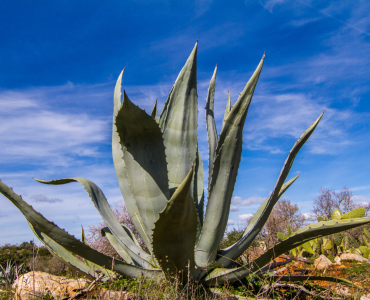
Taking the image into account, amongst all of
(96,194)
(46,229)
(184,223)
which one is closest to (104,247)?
(96,194)

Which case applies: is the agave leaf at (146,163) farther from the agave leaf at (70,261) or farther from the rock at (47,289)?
the rock at (47,289)

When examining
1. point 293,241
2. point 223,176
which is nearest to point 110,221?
point 223,176

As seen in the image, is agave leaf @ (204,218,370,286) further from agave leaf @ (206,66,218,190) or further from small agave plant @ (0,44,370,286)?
agave leaf @ (206,66,218,190)

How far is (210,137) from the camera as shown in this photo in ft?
9.37

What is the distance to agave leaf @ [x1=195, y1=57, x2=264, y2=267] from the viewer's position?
7.20 feet

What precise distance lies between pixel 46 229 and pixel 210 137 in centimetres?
169

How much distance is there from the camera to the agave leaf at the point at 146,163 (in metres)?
2.27

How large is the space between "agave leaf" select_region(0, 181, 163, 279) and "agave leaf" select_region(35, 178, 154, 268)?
0.76 ft

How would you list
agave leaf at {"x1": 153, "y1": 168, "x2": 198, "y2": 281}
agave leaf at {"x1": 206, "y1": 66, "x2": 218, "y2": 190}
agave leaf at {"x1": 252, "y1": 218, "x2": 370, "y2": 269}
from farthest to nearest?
agave leaf at {"x1": 206, "y1": 66, "x2": 218, "y2": 190} < agave leaf at {"x1": 252, "y1": 218, "x2": 370, "y2": 269} < agave leaf at {"x1": 153, "y1": 168, "x2": 198, "y2": 281}

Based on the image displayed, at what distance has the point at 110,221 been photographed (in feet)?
9.97

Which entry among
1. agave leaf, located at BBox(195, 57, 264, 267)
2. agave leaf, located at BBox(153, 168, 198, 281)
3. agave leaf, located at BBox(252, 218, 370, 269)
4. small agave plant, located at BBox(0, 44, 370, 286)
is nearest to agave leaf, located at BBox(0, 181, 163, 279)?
small agave plant, located at BBox(0, 44, 370, 286)

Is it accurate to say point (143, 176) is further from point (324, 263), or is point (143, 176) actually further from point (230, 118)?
point (324, 263)

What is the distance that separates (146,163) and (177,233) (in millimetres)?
663

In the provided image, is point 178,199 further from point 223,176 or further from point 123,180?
point 123,180
